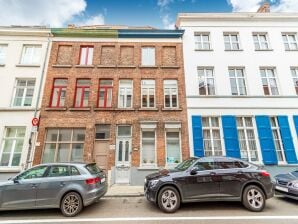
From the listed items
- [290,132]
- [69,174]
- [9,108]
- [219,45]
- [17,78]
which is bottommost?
[69,174]

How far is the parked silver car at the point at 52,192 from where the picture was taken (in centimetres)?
564

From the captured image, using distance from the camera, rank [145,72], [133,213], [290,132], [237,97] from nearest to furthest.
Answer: [133,213] < [290,132] < [237,97] < [145,72]

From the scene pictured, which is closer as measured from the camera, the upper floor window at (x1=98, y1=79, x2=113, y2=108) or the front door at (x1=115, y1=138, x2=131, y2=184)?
the front door at (x1=115, y1=138, x2=131, y2=184)

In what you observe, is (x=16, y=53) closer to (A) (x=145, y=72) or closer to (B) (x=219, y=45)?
(A) (x=145, y=72)

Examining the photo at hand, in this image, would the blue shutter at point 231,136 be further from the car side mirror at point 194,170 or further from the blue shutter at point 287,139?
the car side mirror at point 194,170

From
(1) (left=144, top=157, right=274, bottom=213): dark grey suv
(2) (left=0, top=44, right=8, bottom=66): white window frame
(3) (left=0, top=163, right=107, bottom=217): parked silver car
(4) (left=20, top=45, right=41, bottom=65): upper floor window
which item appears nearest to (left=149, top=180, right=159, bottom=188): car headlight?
(1) (left=144, top=157, right=274, bottom=213): dark grey suv

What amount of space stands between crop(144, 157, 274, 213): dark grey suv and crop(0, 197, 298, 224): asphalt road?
1.14 feet

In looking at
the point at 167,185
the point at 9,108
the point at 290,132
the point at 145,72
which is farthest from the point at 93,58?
the point at 290,132

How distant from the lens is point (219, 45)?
1288 cm

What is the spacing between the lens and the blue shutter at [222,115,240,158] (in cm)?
1067

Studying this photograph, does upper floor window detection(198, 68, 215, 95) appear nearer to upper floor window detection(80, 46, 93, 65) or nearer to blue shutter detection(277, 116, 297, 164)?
blue shutter detection(277, 116, 297, 164)

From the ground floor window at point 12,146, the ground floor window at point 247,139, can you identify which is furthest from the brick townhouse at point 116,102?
the ground floor window at point 247,139

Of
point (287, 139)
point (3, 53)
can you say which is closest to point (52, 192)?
point (3, 53)

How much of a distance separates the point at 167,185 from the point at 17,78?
12.9 metres
